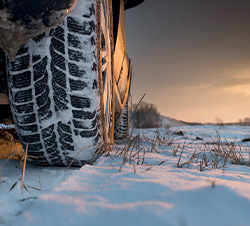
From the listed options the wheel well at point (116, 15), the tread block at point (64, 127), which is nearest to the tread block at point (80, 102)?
the tread block at point (64, 127)

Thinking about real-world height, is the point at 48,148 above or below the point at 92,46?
below

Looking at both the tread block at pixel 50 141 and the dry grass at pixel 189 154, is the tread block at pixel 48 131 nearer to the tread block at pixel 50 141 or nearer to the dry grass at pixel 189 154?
the tread block at pixel 50 141

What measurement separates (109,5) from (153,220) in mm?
1429

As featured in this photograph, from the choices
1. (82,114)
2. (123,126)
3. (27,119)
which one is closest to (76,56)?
(82,114)

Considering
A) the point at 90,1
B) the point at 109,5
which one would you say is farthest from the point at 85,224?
the point at 109,5

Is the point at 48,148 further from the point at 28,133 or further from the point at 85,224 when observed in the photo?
the point at 85,224

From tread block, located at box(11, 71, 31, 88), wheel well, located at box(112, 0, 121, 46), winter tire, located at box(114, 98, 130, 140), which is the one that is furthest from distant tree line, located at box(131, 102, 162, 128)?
tread block, located at box(11, 71, 31, 88)

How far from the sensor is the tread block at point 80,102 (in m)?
1.06

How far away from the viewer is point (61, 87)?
1.03 m

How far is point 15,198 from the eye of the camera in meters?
0.64

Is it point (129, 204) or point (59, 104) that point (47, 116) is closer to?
point (59, 104)

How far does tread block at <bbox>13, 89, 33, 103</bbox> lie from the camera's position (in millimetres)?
1023

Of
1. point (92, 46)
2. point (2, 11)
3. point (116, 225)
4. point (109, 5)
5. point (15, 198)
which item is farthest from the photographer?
point (109, 5)

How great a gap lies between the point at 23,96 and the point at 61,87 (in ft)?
0.60
